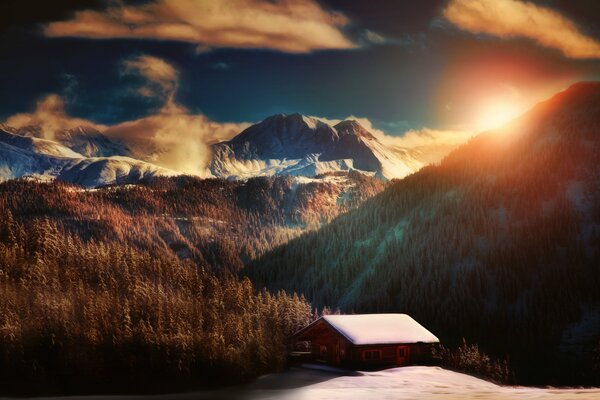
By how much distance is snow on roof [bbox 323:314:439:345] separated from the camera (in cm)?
6750

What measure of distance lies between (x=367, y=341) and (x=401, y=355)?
216 inches

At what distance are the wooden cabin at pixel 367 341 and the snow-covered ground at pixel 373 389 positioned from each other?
195 inches

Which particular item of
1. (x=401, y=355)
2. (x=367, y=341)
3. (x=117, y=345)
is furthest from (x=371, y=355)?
(x=117, y=345)

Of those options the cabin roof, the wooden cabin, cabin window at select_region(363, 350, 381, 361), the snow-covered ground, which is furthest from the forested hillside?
cabin window at select_region(363, 350, 381, 361)

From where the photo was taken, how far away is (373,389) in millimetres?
49594

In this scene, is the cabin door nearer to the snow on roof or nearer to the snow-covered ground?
the snow on roof

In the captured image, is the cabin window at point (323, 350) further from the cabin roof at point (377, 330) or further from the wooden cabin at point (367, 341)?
the cabin roof at point (377, 330)

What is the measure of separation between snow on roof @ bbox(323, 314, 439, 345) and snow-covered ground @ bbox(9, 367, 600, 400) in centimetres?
539

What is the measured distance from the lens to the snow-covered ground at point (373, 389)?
148 ft

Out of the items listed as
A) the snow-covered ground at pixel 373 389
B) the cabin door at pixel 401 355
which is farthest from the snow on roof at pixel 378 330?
the snow-covered ground at pixel 373 389

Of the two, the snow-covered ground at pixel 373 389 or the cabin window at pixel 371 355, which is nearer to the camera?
the snow-covered ground at pixel 373 389

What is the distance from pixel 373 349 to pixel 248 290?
43.2m

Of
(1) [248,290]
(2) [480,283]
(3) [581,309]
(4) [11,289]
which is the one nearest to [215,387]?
(4) [11,289]

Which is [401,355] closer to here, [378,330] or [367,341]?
[378,330]
